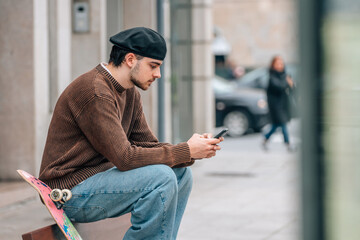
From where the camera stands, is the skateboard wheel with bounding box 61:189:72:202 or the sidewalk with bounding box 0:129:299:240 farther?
the sidewalk with bounding box 0:129:299:240

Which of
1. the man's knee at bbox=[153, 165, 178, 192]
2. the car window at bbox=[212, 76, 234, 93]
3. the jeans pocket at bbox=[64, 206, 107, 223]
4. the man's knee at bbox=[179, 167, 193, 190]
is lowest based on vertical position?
the car window at bbox=[212, 76, 234, 93]

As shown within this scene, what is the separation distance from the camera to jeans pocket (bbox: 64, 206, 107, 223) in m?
3.52

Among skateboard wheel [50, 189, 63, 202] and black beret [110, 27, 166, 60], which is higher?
black beret [110, 27, 166, 60]

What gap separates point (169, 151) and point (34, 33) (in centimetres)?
339

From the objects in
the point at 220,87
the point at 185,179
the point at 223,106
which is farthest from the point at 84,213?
the point at 220,87

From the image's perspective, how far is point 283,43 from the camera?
116 feet

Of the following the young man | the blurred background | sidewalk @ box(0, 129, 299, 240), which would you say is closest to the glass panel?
the blurred background

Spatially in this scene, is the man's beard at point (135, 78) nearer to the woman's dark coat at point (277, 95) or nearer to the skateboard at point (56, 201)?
the skateboard at point (56, 201)

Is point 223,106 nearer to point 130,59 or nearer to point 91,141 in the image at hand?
point 130,59

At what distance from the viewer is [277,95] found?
13.3m

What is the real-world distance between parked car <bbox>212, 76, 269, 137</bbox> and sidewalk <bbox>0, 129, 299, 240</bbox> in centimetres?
596

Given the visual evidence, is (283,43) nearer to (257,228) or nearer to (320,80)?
(257,228)

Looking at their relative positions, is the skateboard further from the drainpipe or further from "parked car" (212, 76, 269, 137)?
"parked car" (212, 76, 269, 137)

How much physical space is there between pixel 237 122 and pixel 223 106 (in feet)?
1.87
